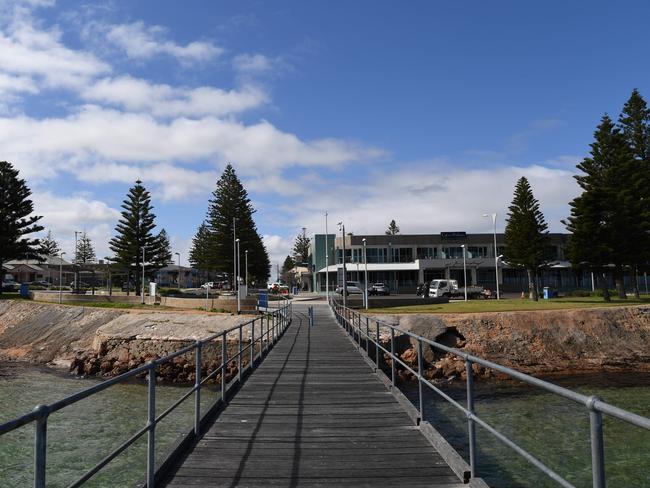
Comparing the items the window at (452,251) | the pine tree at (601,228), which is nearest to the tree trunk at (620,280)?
the pine tree at (601,228)

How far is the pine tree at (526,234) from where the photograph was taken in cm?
4025

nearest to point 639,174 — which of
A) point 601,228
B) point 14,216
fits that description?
point 601,228

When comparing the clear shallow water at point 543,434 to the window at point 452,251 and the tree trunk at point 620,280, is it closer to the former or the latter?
the tree trunk at point 620,280

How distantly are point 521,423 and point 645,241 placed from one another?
29429 millimetres

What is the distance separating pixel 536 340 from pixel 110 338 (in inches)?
806

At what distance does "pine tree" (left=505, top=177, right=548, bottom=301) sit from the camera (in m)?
40.2

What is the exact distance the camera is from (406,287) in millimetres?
57969

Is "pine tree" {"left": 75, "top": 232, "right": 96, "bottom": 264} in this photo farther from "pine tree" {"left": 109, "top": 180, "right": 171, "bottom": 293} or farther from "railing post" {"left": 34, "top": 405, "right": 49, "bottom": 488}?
"railing post" {"left": 34, "top": 405, "right": 49, "bottom": 488}

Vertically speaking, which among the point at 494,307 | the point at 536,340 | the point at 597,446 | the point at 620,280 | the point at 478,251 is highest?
the point at 478,251

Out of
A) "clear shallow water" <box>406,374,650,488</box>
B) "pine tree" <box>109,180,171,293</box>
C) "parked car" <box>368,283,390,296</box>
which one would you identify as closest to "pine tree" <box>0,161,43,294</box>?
"pine tree" <box>109,180,171,293</box>

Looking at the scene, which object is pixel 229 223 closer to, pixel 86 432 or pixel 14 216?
pixel 14 216

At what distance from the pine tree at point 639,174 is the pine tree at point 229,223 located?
4216 centimetres

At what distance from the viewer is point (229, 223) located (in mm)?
64125

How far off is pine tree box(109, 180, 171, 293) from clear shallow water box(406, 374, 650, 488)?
46.3 m
